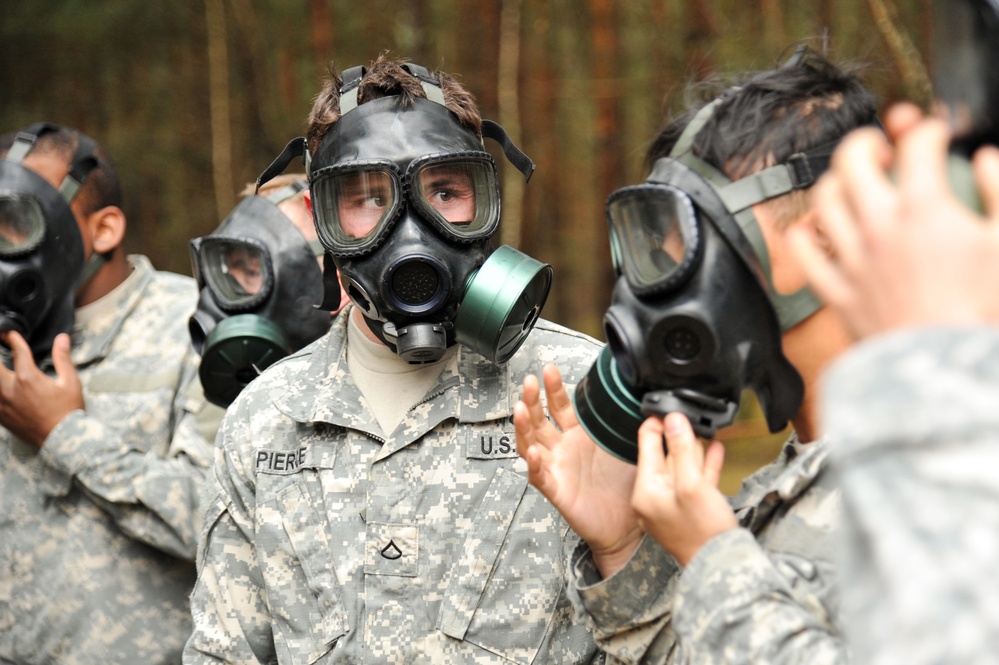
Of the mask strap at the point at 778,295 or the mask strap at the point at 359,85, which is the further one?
the mask strap at the point at 359,85

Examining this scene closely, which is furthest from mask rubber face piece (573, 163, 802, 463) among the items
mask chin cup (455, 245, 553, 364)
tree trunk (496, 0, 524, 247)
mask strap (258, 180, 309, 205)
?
tree trunk (496, 0, 524, 247)

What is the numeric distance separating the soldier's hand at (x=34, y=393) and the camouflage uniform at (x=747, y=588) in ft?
6.32

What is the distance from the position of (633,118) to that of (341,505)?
3.69 meters

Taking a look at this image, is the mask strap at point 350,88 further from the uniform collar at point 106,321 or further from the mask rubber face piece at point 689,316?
the uniform collar at point 106,321

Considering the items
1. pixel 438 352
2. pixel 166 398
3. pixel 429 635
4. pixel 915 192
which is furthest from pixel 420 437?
pixel 915 192

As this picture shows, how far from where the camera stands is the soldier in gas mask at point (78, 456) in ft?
10.6

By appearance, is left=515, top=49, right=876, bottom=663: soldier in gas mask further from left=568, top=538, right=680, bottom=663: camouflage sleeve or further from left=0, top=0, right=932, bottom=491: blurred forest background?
left=0, top=0, right=932, bottom=491: blurred forest background

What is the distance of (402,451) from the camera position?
2475 millimetres

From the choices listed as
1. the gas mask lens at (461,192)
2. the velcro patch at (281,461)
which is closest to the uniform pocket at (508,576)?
the velcro patch at (281,461)

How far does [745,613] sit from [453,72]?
455 cm

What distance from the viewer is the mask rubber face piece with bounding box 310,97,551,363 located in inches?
93.1

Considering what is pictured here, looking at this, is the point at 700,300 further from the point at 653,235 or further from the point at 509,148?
the point at 509,148

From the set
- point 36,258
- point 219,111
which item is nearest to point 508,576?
point 36,258

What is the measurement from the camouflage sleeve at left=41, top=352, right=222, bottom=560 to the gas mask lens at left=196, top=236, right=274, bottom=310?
49cm
